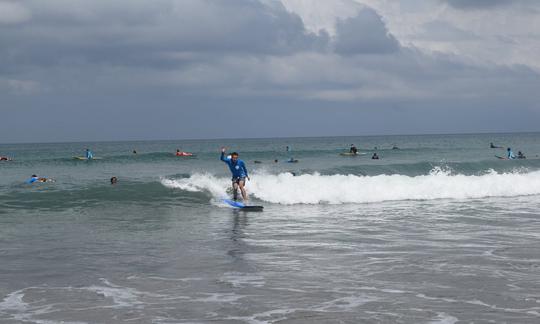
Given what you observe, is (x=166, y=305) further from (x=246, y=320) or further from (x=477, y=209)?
(x=477, y=209)

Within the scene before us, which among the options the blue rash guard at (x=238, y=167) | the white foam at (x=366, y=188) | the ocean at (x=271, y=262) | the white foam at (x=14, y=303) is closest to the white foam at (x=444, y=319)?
the ocean at (x=271, y=262)

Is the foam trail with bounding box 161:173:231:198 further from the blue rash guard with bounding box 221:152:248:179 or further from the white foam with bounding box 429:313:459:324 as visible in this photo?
the white foam with bounding box 429:313:459:324

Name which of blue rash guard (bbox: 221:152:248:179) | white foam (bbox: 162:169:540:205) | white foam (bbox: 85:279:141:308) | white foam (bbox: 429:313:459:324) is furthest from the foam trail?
white foam (bbox: 429:313:459:324)

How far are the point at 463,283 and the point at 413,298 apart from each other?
141cm

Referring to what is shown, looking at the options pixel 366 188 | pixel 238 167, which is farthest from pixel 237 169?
pixel 366 188

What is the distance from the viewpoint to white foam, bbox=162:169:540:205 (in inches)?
1049

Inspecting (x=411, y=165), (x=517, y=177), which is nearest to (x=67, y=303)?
(x=517, y=177)

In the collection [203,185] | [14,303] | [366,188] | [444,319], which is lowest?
[14,303]

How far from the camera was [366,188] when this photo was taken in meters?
28.0

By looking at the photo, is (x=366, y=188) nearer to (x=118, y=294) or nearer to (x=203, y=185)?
(x=203, y=185)

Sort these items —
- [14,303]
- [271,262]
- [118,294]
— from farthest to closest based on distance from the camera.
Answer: [271,262] < [118,294] < [14,303]

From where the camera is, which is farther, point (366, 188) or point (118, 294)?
point (366, 188)

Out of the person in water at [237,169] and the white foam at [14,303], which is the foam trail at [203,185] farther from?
the white foam at [14,303]

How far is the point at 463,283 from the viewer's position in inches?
400
